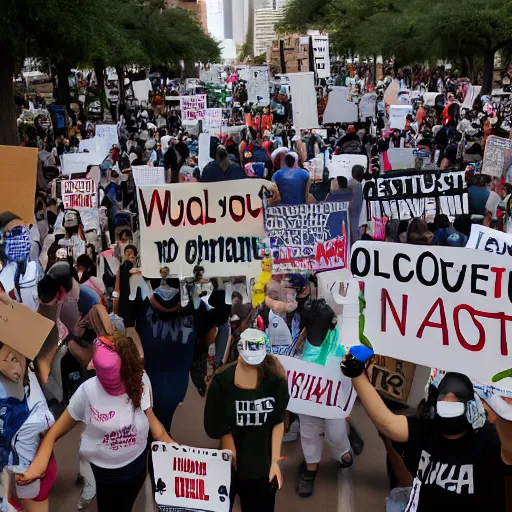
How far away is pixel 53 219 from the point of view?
8883mm

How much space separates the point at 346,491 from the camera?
4.67 metres

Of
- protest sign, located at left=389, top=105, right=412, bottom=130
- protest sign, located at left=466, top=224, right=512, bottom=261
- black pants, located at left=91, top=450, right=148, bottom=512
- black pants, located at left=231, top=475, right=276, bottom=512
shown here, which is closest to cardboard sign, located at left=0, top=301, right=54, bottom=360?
black pants, located at left=91, top=450, right=148, bottom=512

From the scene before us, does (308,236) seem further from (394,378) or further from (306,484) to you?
(306,484)

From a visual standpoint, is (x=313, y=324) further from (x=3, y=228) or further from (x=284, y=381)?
(x=3, y=228)

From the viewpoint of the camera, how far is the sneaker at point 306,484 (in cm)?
464

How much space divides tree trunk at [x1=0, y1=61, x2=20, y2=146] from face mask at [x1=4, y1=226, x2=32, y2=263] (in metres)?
10.0

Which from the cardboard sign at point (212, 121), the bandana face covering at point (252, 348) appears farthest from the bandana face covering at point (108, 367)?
the cardboard sign at point (212, 121)

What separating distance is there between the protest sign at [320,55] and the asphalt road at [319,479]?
17.2 m

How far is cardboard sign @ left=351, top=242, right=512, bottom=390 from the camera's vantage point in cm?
316

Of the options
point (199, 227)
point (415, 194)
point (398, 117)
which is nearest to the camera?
point (199, 227)

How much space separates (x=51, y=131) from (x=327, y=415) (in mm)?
16911

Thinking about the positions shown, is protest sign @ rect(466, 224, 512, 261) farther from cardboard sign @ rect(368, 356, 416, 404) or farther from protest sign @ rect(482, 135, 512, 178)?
protest sign @ rect(482, 135, 512, 178)

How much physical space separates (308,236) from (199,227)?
2.79 feet

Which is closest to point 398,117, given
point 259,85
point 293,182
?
point 259,85
